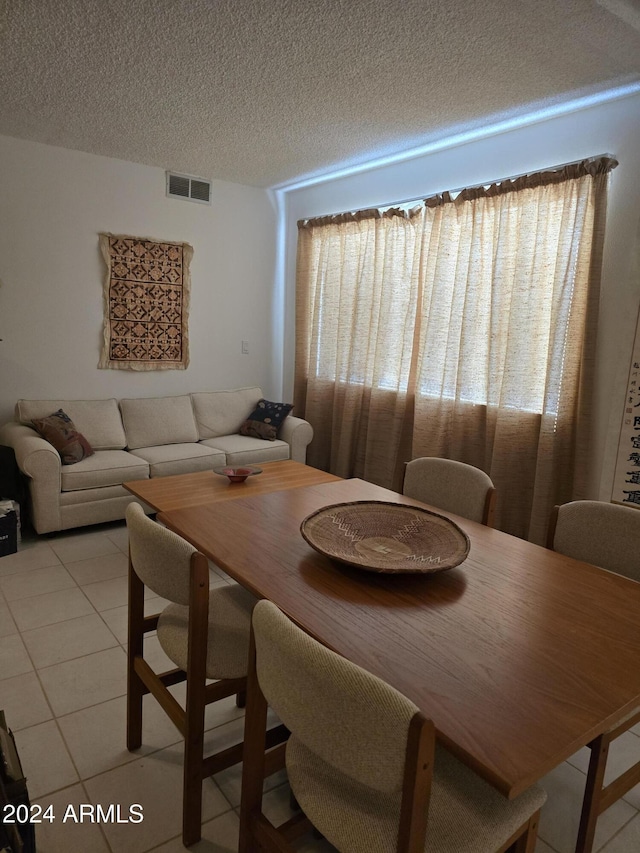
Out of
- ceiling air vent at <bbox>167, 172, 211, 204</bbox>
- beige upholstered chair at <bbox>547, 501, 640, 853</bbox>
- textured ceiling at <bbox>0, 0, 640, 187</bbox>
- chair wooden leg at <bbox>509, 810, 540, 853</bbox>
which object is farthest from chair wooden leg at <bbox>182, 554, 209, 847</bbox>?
ceiling air vent at <bbox>167, 172, 211, 204</bbox>

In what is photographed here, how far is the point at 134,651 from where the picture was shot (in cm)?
182

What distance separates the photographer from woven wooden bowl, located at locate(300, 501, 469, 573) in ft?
5.16

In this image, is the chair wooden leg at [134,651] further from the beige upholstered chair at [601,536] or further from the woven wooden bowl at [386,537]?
the beige upholstered chair at [601,536]

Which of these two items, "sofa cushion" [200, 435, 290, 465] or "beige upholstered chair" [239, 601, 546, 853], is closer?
"beige upholstered chair" [239, 601, 546, 853]

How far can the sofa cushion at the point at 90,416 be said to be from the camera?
13.3ft

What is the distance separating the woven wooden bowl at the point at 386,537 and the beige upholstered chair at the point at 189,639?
0.36 metres

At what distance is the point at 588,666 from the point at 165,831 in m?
1.26

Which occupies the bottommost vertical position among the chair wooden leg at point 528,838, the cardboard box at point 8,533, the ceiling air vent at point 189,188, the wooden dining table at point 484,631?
the cardboard box at point 8,533

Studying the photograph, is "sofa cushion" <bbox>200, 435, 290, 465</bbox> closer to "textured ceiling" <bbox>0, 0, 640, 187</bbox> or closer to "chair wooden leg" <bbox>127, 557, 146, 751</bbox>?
"textured ceiling" <bbox>0, 0, 640, 187</bbox>

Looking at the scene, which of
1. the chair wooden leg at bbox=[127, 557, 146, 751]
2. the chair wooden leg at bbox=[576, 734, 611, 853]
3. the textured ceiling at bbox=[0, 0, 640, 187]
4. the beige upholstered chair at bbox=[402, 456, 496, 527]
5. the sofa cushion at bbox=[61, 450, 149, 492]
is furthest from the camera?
the sofa cushion at bbox=[61, 450, 149, 492]

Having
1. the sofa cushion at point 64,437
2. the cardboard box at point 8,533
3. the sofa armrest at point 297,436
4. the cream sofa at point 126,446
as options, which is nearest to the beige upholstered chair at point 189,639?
the cardboard box at point 8,533

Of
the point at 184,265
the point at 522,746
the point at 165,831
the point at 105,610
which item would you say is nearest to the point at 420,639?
the point at 522,746

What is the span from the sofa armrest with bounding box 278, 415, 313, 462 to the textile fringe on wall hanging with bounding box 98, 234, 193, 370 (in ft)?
3.65

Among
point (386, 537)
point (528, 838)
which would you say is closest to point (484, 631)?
point (528, 838)
